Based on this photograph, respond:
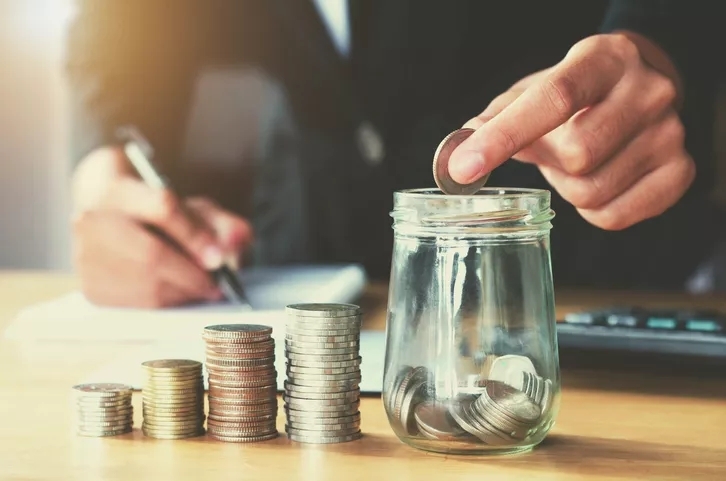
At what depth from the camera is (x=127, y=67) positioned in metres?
2.19

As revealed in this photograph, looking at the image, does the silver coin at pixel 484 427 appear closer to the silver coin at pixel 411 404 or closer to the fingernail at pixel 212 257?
the silver coin at pixel 411 404

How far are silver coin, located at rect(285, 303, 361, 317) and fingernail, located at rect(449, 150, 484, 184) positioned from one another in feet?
0.34

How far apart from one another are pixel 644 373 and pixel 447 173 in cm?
34

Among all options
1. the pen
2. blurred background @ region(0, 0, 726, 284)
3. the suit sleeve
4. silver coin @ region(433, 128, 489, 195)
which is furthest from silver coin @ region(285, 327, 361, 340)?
blurred background @ region(0, 0, 726, 284)

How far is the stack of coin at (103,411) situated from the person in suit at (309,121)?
0.58 metres

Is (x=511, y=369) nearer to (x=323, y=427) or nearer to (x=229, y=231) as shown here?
(x=323, y=427)

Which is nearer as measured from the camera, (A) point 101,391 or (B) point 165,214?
(A) point 101,391

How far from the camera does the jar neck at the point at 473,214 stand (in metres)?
0.63

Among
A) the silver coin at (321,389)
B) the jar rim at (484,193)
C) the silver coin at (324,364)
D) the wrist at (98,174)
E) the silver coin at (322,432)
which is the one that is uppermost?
the wrist at (98,174)

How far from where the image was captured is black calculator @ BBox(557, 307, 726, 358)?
0.85 m

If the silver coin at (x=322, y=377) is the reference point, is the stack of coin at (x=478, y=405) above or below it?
below

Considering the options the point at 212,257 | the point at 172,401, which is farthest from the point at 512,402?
the point at 212,257

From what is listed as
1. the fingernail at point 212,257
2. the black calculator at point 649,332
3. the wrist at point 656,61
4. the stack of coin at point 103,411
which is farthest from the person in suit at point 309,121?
the stack of coin at point 103,411

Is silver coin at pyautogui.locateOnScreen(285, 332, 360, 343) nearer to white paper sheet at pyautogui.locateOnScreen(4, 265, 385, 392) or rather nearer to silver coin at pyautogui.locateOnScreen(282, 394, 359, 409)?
silver coin at pyautogui.locateOnScreen(282, 394, 359, 409)
